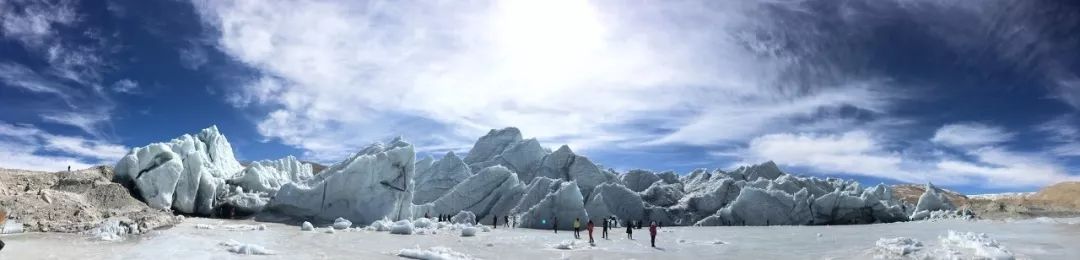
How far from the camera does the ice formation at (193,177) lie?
3550 centimetres

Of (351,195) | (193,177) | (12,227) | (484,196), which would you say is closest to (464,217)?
(484,196)

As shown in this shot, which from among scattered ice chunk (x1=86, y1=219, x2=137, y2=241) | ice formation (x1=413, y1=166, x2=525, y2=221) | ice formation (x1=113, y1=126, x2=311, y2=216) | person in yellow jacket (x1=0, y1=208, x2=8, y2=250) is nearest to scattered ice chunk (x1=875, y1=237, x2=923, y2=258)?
scattered ice chunk (x1=86, y1=219, x2=137, y2=241)

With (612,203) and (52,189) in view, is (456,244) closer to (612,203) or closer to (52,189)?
(52,189)

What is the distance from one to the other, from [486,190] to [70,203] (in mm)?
27998

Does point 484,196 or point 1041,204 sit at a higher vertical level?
point 1041,204

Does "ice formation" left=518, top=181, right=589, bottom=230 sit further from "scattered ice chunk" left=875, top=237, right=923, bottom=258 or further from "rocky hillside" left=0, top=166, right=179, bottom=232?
"scattered ice chunk" left=875, top=237, right=923, bottom=258

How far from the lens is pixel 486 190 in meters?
50.9

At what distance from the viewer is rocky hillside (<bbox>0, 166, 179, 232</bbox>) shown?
24312 mm

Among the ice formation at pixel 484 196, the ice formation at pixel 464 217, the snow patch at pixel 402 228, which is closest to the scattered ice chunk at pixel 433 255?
the snow patch at pixel 402 228

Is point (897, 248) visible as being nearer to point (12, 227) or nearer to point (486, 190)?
point (12, 227)

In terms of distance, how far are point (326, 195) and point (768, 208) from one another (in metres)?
30.7

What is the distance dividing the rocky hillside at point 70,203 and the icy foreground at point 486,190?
365 cm

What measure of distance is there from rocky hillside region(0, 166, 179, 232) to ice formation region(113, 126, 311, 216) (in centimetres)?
166

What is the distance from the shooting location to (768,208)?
5100 centimetres
